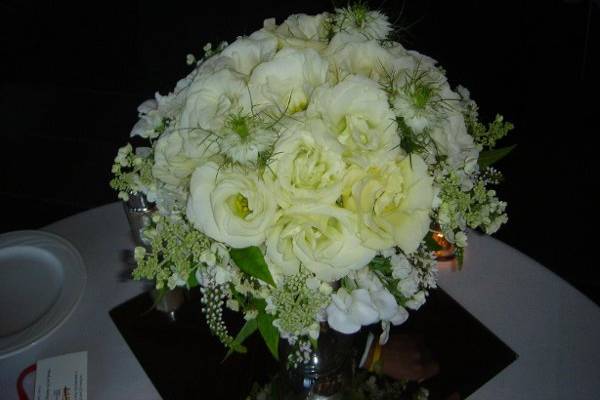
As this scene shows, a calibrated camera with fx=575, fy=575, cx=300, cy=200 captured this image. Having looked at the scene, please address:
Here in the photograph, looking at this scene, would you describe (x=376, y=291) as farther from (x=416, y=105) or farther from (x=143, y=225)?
(x=143, y=225)

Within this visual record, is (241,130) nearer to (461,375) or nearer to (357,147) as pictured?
(357,147)

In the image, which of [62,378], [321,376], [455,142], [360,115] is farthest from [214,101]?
[62,378]

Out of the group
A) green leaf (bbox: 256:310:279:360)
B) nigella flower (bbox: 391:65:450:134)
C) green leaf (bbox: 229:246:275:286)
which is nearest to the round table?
green leaf (bbox: 256:310:279:360)

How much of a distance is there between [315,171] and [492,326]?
0.70 metres

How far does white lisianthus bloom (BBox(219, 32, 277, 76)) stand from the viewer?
2.62 feet

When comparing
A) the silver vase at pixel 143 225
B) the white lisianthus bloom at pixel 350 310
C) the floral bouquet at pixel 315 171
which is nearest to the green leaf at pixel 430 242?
the floral bouquet at pixel 315 171

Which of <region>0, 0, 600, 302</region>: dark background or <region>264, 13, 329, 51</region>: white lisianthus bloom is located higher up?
<region>264, 13, 329, 51</region>: white lisianthus bloom

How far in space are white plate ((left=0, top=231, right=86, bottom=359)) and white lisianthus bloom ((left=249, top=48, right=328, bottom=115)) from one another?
747 millimetres

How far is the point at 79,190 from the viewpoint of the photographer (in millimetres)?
2955

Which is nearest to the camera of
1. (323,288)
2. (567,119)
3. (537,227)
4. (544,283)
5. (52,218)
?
(323,288)

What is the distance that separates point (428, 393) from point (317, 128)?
66cm

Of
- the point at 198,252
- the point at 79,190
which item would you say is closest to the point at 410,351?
the point at 198,252

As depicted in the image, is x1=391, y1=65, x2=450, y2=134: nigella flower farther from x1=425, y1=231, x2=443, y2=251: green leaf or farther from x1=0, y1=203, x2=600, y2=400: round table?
x1=0, y1=203, x2=600, y2=400: round table

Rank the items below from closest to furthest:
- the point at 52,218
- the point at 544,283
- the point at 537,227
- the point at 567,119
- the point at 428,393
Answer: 1. the point at 428,393
2. the point at 544,283
3. the point at 537,227
4. the point at 52,218
5. the point at 567,119
